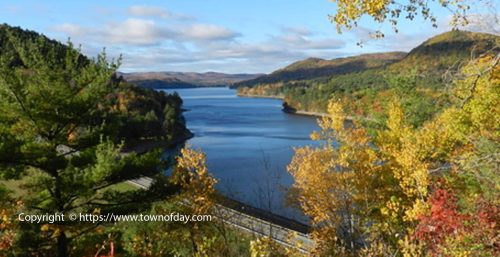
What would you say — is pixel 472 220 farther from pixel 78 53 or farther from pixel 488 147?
pixel 78 53

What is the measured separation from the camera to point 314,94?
126 m

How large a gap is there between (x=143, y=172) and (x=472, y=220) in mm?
7596

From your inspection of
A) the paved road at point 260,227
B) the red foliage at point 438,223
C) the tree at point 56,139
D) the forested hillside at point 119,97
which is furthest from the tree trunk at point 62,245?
the red foliage at point 438,223

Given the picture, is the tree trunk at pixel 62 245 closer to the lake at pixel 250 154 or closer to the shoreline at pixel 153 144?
the lake at pixel 250 154

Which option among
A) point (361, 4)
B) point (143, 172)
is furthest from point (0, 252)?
point (361, 4)

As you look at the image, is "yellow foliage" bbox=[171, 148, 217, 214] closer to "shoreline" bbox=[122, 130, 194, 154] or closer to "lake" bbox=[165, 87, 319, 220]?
"lake" bbox=[165, 87, 319, 220]

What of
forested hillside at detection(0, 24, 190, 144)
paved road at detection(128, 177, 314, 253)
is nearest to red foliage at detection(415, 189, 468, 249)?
paved road at detection(128, 177, 314, 253)

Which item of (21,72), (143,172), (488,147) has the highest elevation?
(21,72)

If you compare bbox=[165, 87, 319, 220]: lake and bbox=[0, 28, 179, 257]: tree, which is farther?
bbox=[165, 87, 319, 220]: lake

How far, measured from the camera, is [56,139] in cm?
1059

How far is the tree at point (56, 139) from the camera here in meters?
9.78

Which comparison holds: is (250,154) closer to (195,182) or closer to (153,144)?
(153,144)

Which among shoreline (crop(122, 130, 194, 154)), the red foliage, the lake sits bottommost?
shoreline (crop(122, 130, 194, 154))

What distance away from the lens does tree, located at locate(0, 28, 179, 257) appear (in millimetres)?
9781
